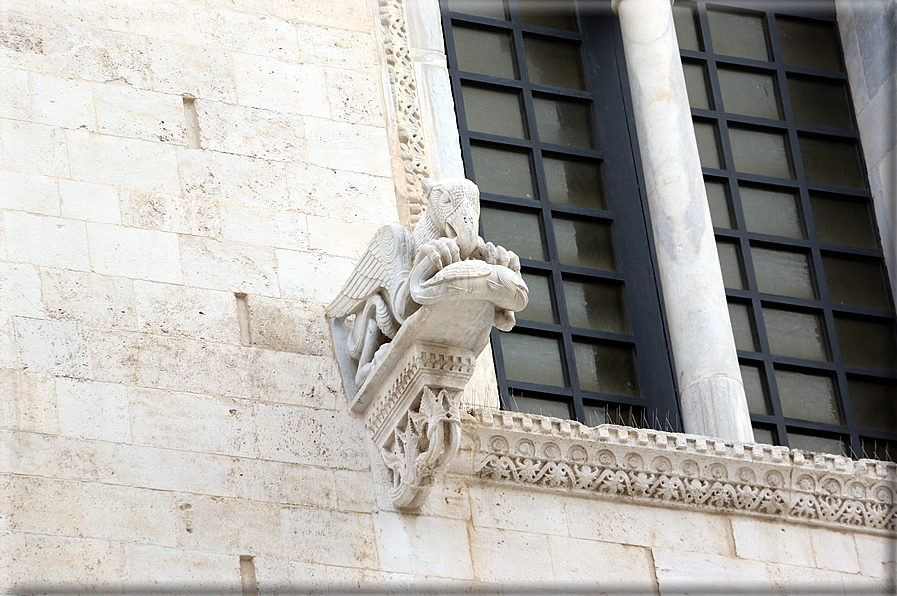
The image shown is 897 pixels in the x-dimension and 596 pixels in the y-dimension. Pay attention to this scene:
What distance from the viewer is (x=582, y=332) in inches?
324

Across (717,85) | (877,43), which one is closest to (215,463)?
(717,85)

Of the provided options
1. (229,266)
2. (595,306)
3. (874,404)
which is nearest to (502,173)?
(595,306)

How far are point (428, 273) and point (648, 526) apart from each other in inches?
66.9

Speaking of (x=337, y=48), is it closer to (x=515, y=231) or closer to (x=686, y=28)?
(x=515, y=231)

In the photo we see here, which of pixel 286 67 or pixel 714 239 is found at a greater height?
pixel 286 67

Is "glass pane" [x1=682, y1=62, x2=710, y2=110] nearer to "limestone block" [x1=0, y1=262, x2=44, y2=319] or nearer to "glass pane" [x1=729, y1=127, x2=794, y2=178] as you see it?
"glass pane" [x1=729, y1=127, x2=794, y2=178]

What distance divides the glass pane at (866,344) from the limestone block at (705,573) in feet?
6.34

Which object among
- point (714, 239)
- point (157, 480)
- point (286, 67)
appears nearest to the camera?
point (157, 480)

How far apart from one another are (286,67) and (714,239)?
2331 millimetres

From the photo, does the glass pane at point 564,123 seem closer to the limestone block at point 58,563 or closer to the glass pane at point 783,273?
the glass pane at point 783,273

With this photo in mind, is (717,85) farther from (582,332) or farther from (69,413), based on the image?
(69,413)

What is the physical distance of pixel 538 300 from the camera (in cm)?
825

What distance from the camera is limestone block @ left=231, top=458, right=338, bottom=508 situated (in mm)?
6727

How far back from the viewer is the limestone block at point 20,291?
22.1 ft
